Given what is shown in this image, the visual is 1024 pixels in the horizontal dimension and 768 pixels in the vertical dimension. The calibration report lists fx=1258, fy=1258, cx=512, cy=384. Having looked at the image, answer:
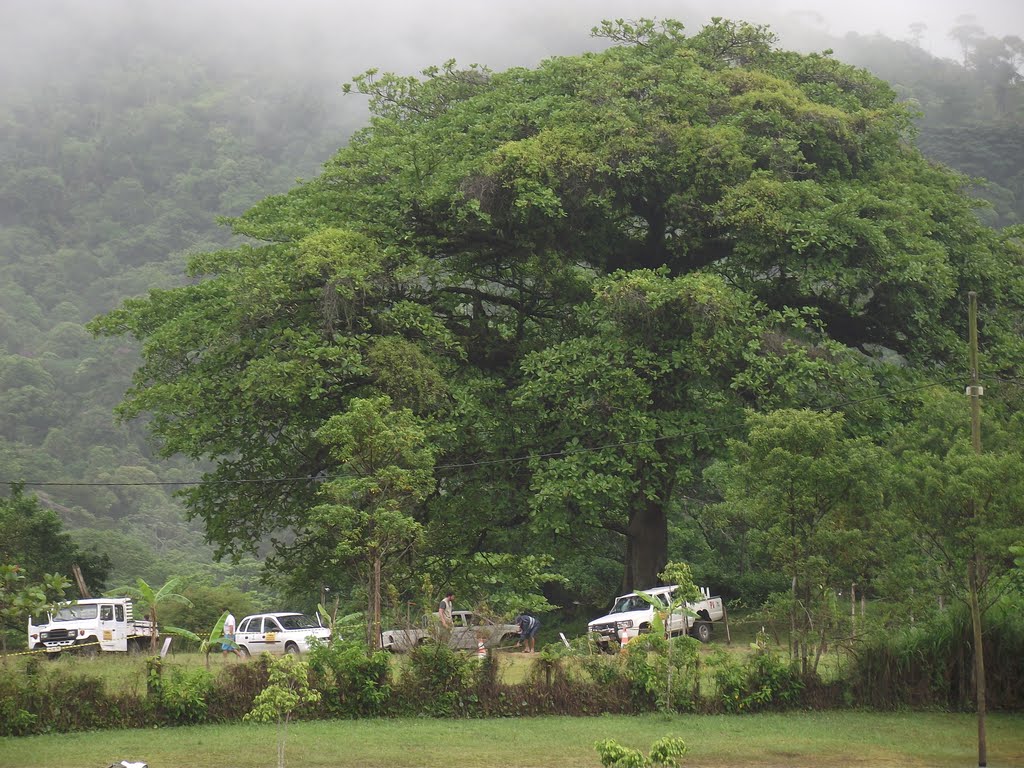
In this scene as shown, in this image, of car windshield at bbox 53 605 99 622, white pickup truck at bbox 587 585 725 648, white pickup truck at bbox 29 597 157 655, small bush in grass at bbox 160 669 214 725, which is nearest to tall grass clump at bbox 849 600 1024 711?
white pickup truck at bbox 587 585 725 648

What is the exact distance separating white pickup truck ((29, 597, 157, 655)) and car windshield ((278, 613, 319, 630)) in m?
3.38

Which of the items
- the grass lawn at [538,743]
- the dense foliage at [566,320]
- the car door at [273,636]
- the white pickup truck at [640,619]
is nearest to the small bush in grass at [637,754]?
the grass lawn at [538,743]

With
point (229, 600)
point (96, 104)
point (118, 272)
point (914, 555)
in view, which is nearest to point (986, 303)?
point (914, 555)

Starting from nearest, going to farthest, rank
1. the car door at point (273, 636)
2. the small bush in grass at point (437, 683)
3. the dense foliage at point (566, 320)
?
the small bush in grass at point (437, 683), the dense foliage at point (566, 320), the car door at point (273, 636)

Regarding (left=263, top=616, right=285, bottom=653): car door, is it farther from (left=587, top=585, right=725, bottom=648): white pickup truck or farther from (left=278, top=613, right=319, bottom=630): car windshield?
(left=587, top=585, right=725, bottom=648): white pickup truck

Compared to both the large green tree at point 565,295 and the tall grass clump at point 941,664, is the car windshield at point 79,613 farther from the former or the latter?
the tall grass clump at point 941,664

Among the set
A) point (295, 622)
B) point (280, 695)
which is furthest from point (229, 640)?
point (280, 695)

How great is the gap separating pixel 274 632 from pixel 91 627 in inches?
189

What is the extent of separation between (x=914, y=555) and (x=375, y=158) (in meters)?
17.5

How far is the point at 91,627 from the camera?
102 feet

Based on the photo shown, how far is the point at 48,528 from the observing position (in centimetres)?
3391

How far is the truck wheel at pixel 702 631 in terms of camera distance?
30.2 meters

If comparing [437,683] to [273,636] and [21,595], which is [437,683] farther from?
[273,636]

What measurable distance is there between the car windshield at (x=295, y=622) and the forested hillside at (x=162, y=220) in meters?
2.50
